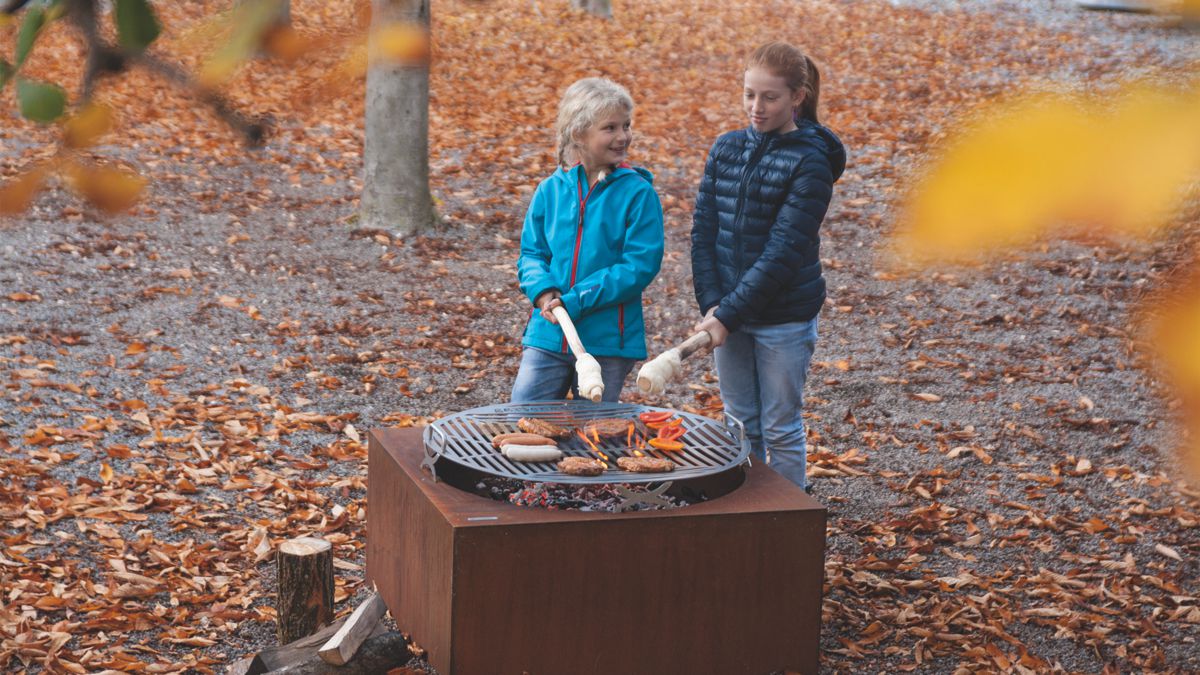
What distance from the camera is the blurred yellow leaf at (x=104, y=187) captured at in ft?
3.66

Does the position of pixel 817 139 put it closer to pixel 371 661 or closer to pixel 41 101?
pixel 371 661

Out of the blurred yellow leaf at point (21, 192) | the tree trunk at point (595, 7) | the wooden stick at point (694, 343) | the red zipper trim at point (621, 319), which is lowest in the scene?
the wooden stick at point (694, 343)

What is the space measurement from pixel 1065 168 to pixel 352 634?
3.15m

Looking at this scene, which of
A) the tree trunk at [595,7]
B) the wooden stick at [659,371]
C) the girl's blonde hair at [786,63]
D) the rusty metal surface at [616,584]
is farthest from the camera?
the tree trunk at [595,7]

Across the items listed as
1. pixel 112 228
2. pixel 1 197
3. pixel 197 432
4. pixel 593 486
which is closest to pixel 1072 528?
pixel 593 486

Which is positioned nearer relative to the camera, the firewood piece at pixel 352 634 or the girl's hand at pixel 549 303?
the firewood piece at pixel 352 634

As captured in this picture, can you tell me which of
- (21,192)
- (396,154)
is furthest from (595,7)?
(21,192)

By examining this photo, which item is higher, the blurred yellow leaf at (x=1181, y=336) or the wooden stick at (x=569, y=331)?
the blurred yellow leaf at (x=1181, y=336)

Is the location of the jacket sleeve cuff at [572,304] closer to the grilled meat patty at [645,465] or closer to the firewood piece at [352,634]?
the grilled meat patty at [645,465]

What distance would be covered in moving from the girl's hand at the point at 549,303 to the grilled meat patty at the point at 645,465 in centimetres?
74

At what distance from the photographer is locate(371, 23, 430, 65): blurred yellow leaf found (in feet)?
3.63

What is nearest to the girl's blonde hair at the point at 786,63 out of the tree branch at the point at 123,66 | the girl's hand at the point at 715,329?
the girl's hand at the point at 715,329

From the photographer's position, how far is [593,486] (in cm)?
406

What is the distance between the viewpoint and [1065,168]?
2.71ft
